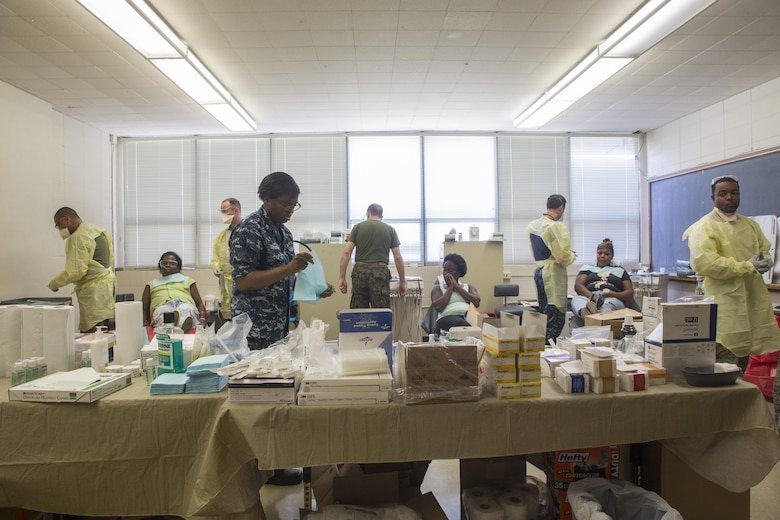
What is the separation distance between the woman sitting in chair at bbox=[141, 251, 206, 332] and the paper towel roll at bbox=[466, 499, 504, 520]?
2931mm

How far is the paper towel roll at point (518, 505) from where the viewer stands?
1682 mm

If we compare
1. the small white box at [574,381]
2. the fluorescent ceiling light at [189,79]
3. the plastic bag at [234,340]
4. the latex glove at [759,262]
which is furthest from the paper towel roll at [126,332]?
the latex glove at [759,262]

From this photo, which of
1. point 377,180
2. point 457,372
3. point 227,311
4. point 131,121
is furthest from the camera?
point 377,180

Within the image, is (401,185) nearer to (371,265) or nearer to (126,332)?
(371,265)

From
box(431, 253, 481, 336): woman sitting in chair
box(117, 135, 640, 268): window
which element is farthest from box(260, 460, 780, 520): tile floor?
box(117, 135, 640, 268): window

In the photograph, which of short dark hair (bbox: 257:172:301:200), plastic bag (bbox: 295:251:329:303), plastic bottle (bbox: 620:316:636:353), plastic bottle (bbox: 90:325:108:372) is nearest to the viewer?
plastic bottle (bbox: 90:325:108:372)

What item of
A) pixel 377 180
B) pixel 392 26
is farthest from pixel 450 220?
pixel 392 26

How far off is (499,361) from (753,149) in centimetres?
463

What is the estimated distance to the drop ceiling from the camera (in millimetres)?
3020

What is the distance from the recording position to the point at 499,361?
1.52 metres

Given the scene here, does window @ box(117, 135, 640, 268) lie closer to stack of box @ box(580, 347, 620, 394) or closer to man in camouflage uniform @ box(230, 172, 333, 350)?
man in camouflage uniform @ box(230, 172, 333, 350)

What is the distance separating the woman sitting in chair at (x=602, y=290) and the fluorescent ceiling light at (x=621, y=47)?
1667 millimetres

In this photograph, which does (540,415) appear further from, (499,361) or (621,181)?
(621,181)

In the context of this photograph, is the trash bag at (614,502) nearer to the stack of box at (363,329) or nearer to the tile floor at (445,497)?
the tile floor at (445,497)
